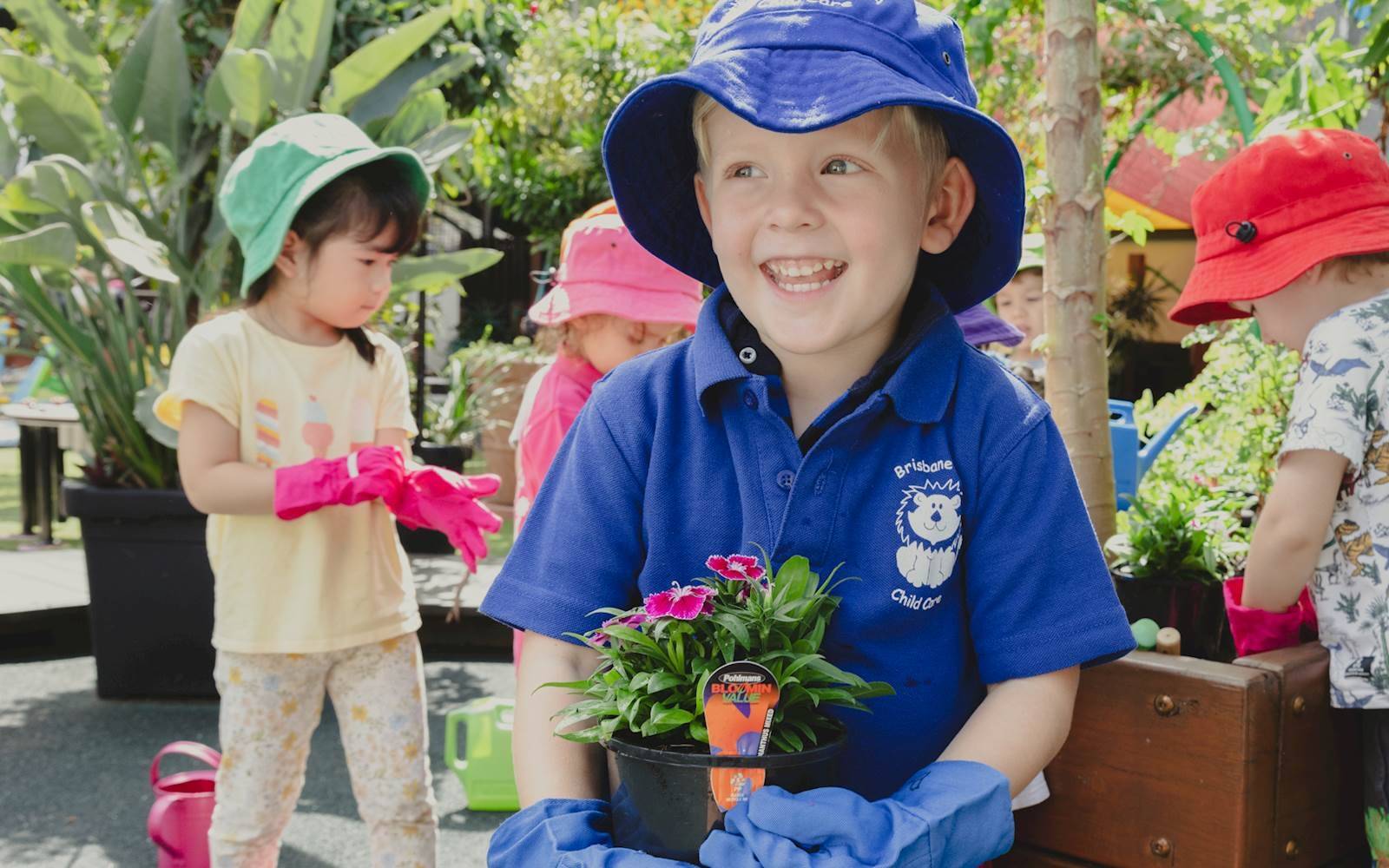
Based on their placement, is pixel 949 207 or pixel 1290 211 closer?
pixel 949 207

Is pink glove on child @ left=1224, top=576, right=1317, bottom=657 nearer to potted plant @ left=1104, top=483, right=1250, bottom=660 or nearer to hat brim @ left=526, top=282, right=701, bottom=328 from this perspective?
potted plant @ left=1104, top=483, right=1250, bottom=660

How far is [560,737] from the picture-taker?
4.49ft

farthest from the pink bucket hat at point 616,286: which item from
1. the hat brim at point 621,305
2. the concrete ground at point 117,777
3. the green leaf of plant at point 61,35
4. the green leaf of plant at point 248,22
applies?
the green leaf of plant at point 61,35

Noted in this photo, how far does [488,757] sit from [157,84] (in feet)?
9.26

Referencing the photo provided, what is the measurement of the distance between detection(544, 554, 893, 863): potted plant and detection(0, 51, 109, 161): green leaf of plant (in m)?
4.04

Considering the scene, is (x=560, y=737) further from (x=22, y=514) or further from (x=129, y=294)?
(x=22, y=514)

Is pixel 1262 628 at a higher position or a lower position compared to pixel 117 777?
higher

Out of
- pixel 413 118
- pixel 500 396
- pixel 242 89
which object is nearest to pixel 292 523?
pixel 242 89

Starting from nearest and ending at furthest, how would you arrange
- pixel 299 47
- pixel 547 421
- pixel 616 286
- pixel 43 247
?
pixel 547 421
pixel 616 286
pixel 43 247
pixel 299 47

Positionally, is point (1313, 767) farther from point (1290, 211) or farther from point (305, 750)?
point (305, 750)

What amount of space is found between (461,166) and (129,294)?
6.92 feet

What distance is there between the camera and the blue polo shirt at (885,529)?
1.34 m

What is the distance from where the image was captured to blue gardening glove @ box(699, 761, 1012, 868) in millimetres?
1118

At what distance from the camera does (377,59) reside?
4746 millimetres
